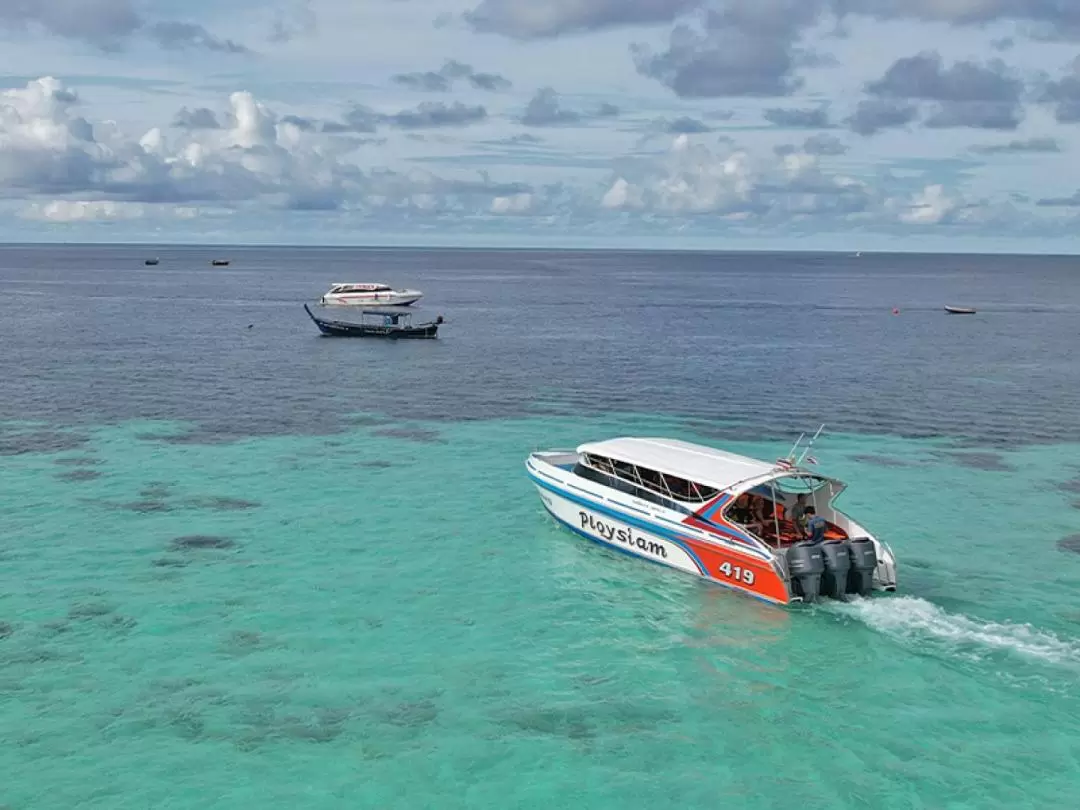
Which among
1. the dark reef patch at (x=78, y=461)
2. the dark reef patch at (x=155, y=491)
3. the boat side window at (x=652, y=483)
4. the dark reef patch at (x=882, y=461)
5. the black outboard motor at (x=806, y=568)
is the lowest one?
the dark reef patch at (x=78, y=461)

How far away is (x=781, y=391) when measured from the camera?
79.4 metres

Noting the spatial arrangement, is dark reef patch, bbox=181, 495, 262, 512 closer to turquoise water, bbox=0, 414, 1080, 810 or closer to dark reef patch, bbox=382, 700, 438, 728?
turquoise water, bbox=0, 414, 1080, 810

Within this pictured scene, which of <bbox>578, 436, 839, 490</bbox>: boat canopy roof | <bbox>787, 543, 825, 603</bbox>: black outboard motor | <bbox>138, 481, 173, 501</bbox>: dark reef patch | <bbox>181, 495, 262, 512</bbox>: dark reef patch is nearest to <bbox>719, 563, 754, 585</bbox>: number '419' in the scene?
<bbox>787, 543, 825, 603</bbox>: black outboard motor

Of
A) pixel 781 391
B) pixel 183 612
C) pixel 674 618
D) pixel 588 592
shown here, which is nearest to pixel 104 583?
pixel 183 612

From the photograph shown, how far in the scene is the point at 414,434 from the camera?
203 feet

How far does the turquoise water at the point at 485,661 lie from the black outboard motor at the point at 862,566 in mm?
635

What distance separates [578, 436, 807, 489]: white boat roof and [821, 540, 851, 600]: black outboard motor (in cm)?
368

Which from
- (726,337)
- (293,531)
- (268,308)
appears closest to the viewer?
(293,531)

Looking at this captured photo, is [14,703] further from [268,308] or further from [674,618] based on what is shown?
[268,308]

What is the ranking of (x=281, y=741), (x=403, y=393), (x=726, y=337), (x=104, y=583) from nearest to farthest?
(x=281, y=741)
(x=104, y=583)
(x=403, y=393)
(x=726, y=337)

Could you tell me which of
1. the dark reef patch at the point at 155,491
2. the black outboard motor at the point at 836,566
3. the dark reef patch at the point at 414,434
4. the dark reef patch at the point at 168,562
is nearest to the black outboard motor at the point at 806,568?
the black outboard motor at the point at 836,566

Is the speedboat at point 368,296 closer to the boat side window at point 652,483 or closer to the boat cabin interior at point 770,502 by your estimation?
the boat side window at point 652,483

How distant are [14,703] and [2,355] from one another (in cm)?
7953

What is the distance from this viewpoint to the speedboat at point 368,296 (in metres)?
162
